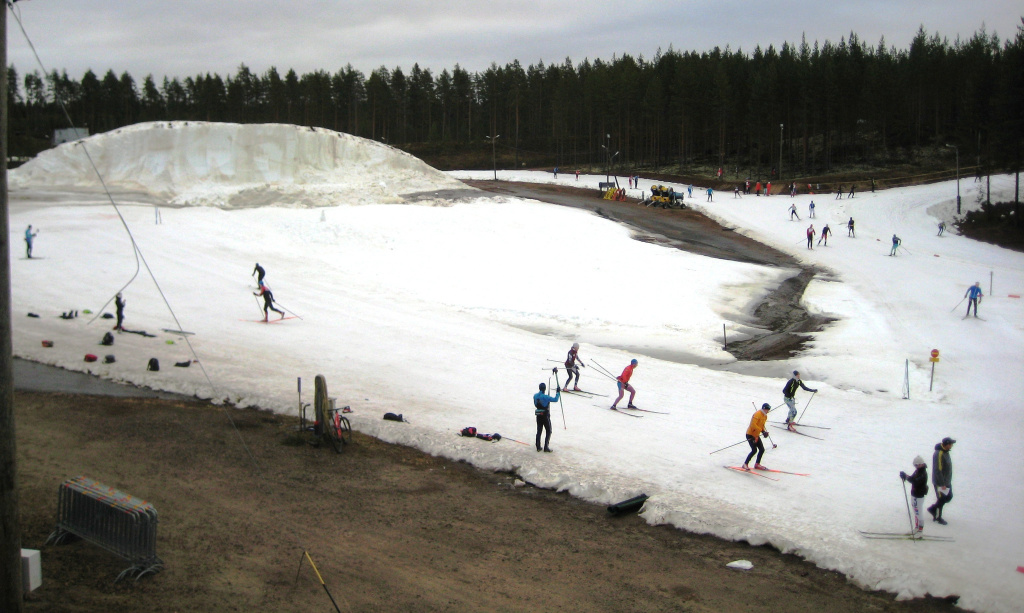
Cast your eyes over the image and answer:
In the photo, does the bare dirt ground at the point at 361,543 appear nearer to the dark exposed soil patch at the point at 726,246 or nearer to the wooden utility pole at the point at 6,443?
the wooden utility pole at the point at 6,443

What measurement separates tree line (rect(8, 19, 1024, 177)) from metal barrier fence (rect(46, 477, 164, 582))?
70.0 m

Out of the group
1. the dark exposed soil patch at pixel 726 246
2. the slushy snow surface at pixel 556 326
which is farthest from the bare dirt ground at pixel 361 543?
the dark exposed soil patch at pixel 726 246

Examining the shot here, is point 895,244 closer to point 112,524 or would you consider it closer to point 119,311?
point 119,311

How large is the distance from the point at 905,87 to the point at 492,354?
9334 centimetres

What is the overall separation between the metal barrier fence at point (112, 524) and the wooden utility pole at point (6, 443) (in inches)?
65.1

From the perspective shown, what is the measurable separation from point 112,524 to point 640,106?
92.0 meters

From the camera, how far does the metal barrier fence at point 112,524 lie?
28.8 ft

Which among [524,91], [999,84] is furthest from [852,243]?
[524,91]

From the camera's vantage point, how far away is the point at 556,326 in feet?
96.0

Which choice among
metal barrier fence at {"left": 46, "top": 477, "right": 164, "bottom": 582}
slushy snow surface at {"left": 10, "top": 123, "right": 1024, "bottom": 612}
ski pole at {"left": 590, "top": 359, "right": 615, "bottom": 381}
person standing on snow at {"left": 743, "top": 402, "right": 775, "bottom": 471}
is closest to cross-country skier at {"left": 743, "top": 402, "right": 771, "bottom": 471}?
person standing on snow at {"left": 743, "top": 402, "right": 775, "bottom": 471}

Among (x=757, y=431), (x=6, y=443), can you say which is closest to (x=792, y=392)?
(x=757, y=431)

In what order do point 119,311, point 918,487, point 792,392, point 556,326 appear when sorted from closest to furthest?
point 918,487, point 792,392, point 119,311, point 556,326

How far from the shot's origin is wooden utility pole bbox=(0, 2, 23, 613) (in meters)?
6.85

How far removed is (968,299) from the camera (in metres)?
32.8
